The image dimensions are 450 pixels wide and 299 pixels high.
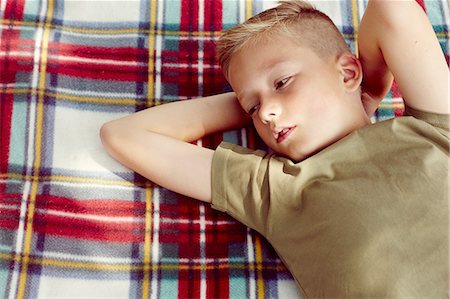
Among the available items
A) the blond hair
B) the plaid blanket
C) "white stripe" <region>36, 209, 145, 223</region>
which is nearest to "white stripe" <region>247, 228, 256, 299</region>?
the plaid blanket

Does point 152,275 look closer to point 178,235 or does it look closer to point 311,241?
point 178,235

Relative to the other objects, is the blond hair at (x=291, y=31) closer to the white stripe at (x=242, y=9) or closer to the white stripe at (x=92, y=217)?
the white stripe at (x=242, y=9)

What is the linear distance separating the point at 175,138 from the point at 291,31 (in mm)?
307

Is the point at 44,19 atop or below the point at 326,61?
atop

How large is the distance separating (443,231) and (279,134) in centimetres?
32

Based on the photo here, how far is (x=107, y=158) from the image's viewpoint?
4.01ft

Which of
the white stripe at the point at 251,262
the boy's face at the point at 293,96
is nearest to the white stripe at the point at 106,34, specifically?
the boy's face at the point at 293,96

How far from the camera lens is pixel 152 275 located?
3.77ft

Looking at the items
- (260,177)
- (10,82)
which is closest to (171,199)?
(260,177)

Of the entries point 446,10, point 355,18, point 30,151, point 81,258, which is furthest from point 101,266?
point 446,10

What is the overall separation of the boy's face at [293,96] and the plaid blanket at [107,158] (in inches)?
6.9

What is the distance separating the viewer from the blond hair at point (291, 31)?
112 cm

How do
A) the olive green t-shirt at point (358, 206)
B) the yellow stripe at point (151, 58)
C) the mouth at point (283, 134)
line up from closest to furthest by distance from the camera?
the olive green t-shirt at point (358, 206), the mouth at point (283, 134), the yellow stripe at point (151, 58)

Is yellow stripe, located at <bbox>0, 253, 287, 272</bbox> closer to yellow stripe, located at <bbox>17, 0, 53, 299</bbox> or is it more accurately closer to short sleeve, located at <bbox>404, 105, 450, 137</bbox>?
yellow stripe, located at <bbox>17, 0, 53, 299</bbox>
